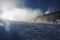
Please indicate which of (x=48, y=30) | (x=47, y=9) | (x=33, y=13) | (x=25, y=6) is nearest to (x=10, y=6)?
(x=25, y=6)

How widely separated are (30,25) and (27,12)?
0.23 m

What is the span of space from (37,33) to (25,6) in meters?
0.50

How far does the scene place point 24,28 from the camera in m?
2.04

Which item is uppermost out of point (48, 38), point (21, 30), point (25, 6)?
point (25, 6)

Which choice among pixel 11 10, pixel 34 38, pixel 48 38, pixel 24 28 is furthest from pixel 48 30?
pixel 11 10

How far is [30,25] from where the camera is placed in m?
2.04

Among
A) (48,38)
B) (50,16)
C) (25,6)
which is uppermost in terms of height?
(25,6)

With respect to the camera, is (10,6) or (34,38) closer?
(34,38)

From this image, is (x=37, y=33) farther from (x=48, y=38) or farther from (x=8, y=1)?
(x=8, y=1)

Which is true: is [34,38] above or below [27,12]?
below

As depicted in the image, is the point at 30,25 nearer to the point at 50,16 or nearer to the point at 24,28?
the point at 24,28

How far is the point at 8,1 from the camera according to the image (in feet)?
6.84

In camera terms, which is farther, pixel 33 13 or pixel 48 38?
pixel 33 13

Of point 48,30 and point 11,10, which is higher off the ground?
point 11,10
